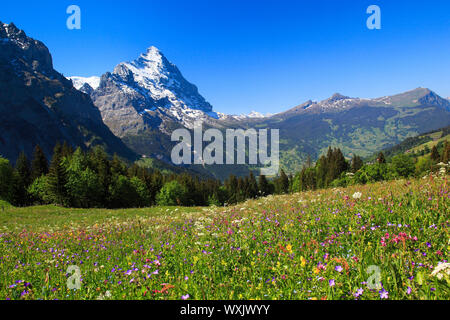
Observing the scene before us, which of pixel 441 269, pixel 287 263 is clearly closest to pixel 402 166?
pixel 287 263

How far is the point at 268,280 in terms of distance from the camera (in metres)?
3.50

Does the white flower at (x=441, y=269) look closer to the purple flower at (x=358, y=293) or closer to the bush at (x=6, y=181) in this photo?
the purple flower at (x=358, y=293)

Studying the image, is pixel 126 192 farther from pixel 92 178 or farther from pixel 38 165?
pixel 38 165

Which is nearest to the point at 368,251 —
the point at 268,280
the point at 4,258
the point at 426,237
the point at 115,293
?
the point at 426,237

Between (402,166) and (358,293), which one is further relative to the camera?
(402,166)

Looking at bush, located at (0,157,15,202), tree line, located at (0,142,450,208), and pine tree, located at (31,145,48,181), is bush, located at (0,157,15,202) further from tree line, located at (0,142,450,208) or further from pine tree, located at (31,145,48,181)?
pine tree, located at (31,145,48,181)

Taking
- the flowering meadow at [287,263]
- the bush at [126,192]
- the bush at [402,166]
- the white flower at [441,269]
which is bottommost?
the bush at [126,192]

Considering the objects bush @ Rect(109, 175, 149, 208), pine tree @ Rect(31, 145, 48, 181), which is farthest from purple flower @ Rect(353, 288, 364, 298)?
pine tree @ Rect(31, 145, 48, 181)

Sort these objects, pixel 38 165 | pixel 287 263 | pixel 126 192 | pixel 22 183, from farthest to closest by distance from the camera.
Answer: pixel 126 192 < pixel 38 165 < pixel 22 183 < pixel 287 263

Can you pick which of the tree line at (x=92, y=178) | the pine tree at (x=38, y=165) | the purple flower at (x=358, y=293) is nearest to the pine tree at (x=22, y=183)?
the tree line at (x=92, y=178)

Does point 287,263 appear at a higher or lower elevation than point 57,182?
higher

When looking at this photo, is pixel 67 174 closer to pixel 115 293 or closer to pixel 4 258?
pixel 4 258
